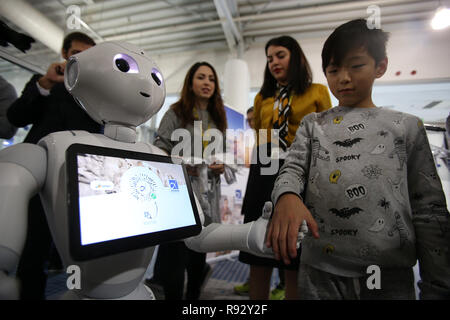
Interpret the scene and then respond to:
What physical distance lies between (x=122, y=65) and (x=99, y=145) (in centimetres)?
14

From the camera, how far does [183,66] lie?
0.90 metres

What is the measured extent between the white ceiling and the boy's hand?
14.2 inches

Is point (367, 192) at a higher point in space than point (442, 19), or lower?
lower

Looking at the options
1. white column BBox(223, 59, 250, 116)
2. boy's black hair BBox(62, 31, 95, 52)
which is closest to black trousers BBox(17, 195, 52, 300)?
boy's black hair BBox(62, 31, 95, 52)

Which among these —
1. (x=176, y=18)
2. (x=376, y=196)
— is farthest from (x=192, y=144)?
(x=176, y=18)

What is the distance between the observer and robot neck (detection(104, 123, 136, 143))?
A: 0.41 meters

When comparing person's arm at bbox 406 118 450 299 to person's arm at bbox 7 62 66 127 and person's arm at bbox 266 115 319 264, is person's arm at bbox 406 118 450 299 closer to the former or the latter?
person's arm at bbox 266 115 319 264

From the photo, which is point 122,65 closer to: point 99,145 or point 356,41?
point 99,145

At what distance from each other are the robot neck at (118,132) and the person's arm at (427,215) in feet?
1.61

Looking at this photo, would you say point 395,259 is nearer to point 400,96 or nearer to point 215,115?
point 400,96

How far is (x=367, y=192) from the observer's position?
0.36 m

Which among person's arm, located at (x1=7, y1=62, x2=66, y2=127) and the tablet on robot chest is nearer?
the tablet on robot chest

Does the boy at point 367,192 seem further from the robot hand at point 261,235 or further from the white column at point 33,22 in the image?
the white column at point 33,22

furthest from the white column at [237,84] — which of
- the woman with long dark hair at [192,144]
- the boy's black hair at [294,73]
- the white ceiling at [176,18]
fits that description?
the boy's black hair at [294,73]
